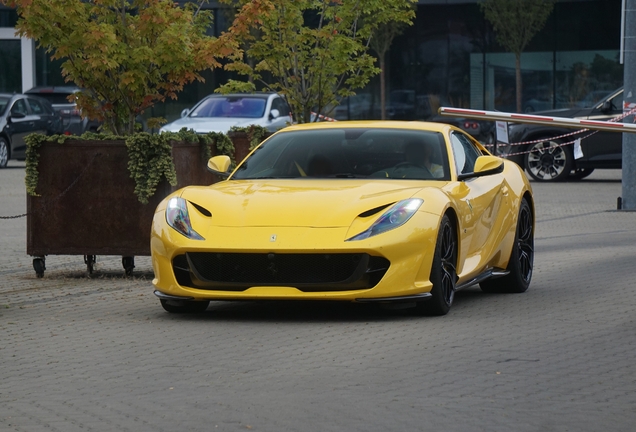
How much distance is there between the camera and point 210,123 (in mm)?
26062

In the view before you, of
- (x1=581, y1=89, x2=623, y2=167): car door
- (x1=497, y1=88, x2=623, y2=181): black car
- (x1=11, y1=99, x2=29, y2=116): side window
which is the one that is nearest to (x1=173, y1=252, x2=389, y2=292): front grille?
(x1=497, y1=88, x2=623, y2=181): black car

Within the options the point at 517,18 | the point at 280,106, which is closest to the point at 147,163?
the point at 280,106

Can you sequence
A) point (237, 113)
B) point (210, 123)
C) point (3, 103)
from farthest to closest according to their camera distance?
point (3, 103) < point (237, 113) < point (210, 123)

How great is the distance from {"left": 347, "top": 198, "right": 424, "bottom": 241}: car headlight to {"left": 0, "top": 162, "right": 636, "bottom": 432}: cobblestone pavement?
570mm

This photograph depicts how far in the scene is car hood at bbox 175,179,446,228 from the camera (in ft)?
27.8

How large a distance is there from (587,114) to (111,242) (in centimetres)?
1496

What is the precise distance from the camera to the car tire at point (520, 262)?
10250 mm

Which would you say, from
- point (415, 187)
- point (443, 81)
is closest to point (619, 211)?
point (415, 187)

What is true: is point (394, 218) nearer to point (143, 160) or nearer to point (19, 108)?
point (143, 160)

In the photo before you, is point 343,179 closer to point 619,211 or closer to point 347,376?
point 347,376

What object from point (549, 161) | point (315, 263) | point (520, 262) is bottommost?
point (549, 161)

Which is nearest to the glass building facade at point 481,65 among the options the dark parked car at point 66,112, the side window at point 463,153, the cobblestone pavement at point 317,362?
the dark parked car at point 66,112

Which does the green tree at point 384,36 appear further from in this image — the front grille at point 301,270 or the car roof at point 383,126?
the front grille at point 301,270

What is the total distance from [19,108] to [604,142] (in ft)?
47.9
